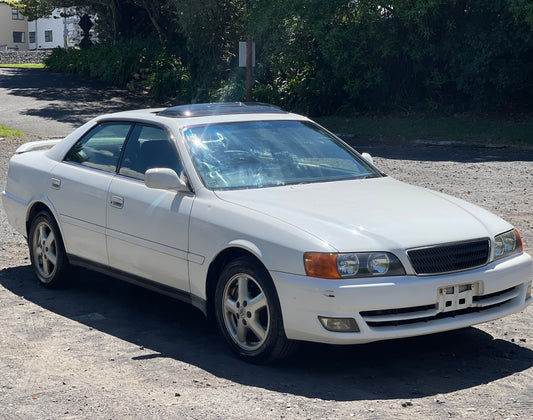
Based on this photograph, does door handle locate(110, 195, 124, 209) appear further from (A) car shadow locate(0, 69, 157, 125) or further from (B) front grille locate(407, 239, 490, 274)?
(A) car shadow locate(0, 69, 157, 125)

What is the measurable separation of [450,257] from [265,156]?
1738mm

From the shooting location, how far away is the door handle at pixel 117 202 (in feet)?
21.7

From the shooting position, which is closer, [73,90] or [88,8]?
[73,90]

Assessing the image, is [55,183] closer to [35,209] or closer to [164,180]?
[35,209]

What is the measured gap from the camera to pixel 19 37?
102625 mm

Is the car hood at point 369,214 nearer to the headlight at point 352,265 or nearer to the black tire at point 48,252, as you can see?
the headlight at point 352,265

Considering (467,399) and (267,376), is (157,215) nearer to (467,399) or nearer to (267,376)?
(267,376)

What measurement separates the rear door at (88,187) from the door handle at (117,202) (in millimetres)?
107

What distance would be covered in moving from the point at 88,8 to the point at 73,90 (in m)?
10.7

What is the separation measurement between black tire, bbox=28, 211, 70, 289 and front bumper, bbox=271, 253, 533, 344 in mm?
2754

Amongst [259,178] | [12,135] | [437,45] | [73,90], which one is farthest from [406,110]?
[259,178]

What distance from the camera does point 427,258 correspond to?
5.27m

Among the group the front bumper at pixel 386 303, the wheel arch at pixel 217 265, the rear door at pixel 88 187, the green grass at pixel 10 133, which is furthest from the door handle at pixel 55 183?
the green grass at pixel 10 133

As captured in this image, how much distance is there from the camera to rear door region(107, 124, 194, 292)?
6.12 m
